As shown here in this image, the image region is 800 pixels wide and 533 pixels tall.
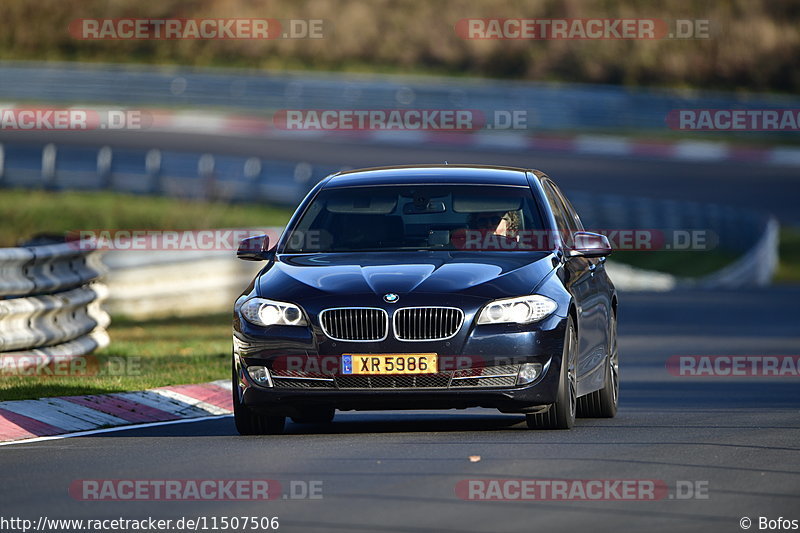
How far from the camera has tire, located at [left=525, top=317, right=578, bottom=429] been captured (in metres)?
10.6

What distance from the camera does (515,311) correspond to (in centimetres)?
1041

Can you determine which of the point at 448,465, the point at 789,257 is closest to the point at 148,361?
the point at 448,465

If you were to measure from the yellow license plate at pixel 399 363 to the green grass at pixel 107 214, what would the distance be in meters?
21.5

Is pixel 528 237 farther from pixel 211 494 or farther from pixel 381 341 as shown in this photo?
pixel 211 494

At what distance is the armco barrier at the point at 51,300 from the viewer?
13.4 m

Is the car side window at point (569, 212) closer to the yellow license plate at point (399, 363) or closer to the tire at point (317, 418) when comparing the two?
the tire at point (317, 418)

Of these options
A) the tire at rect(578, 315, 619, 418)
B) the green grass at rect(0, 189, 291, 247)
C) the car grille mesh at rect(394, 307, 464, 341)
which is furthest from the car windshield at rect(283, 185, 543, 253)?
the green grass at rect(0, 189, 291, 247)

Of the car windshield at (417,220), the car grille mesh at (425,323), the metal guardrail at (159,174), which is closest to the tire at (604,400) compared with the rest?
the car windshield at (417,220)

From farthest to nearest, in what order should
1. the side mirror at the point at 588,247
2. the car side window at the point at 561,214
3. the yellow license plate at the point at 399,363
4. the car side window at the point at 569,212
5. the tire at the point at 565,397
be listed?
the car side window at the point at 569,212
the car side window at the point at 561,214
the side mirror at the point at 588,247
the tire at the point at 565,397
the yellow license plate at the point at 399,363

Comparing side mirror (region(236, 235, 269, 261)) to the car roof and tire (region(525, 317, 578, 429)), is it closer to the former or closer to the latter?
the car roof

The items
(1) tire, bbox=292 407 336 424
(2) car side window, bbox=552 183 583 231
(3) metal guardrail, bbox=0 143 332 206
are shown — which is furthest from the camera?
(3) metal guardrail, bbox=0 143 332 206

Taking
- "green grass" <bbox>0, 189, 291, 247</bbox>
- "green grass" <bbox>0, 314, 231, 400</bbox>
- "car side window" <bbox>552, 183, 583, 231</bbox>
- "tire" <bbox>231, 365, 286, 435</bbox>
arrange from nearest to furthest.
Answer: "tire" <bbox>231, 365, 286, 435</bbox> → "car side window" <bbox>552, 183, 583, 231</bbox> → "green grass" <bbox>0, 314, 231, 400</bbox> → "green grass" <bbox>0, 189, 291, 247</bbox>

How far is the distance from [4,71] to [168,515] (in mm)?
47492

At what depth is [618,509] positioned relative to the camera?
305 inches
